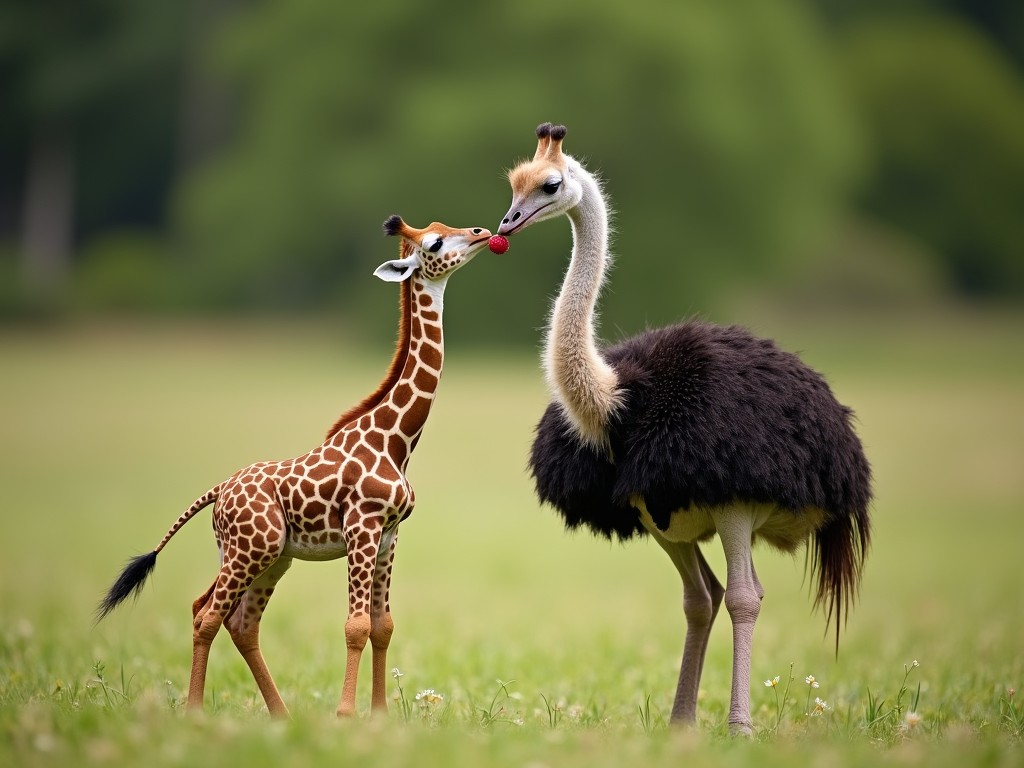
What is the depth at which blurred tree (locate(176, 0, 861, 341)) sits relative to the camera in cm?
3731

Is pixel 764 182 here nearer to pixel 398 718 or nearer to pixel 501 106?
pixel 501 106

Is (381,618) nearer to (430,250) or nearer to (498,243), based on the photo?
(430,250)

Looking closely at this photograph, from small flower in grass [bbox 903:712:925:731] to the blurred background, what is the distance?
27581mm

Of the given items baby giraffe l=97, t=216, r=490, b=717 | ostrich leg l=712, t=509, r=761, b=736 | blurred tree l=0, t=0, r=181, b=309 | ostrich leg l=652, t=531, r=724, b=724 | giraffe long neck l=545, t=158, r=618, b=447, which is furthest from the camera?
blurred tree l=0, t=0, r=181, b=309

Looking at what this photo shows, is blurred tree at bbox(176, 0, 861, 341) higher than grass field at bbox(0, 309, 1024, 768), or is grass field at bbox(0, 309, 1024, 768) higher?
blurred tree at bbox(176, 0, 861, 341)

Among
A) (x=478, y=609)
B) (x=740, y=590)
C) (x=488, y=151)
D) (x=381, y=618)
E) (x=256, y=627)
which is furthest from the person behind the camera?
(x=488, y=151)

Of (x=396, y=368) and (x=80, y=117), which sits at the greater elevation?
(x=80, y=117)

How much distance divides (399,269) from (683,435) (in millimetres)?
1470

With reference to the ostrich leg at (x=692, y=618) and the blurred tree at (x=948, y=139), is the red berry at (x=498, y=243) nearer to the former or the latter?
the ostrich leg at (x=692, y=618)

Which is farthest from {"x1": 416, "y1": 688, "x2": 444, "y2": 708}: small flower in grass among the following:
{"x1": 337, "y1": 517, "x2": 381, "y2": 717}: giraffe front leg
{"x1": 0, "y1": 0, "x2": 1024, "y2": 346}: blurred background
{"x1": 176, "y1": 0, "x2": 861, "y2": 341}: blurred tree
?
{"x1": 176, "y1": 0, "x2": 861, "y2": 341}: blurred tree

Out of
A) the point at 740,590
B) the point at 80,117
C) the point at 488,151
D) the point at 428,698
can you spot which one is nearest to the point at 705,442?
the point at 740,590

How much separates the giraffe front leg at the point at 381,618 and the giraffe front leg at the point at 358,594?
21 centimetres

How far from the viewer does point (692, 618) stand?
22.5 feet

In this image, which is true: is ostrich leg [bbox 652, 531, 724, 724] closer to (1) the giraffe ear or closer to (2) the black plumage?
(2) the black plumage
